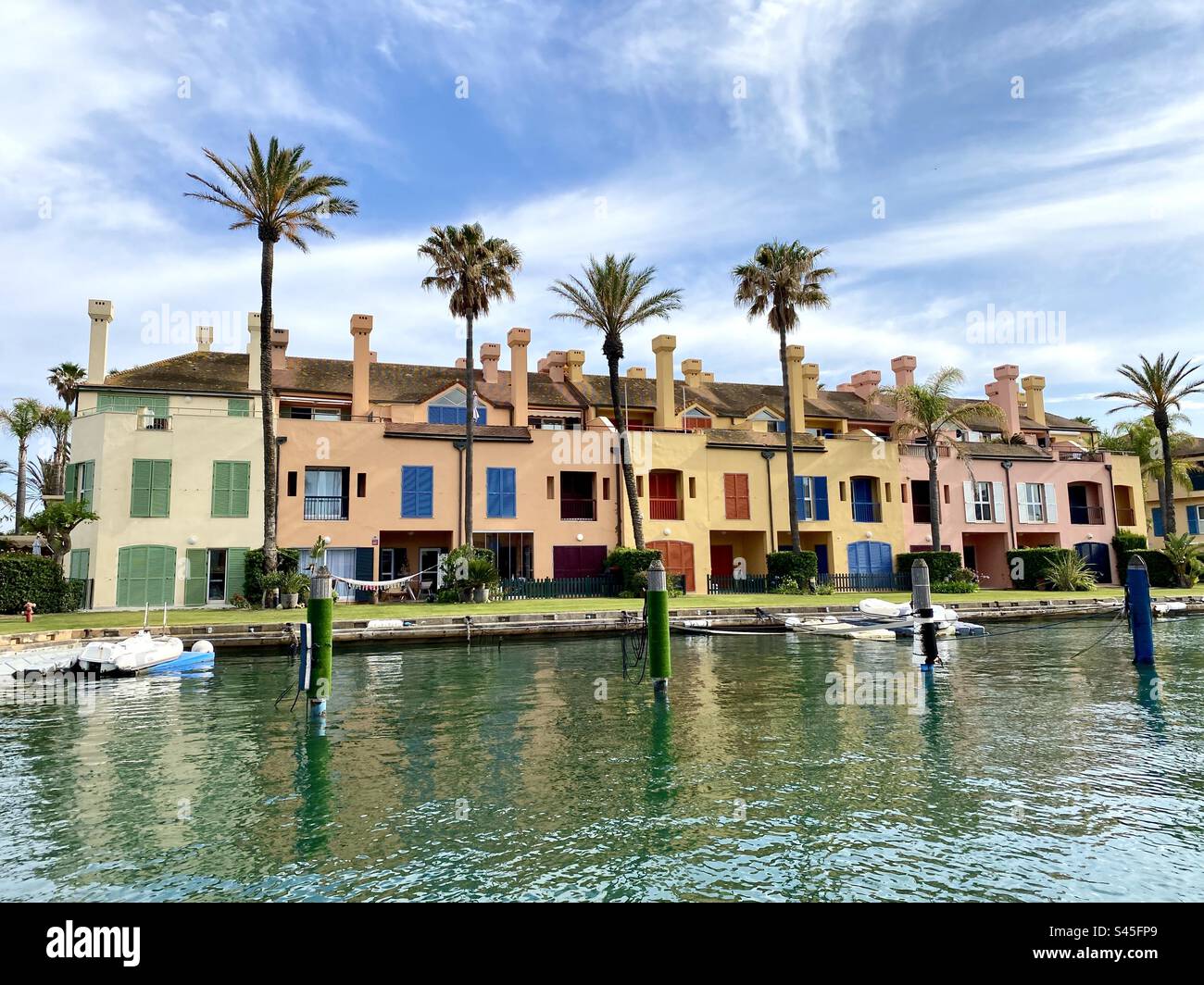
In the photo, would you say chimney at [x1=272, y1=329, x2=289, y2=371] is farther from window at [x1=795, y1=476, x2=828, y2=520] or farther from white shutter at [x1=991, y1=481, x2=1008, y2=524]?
white shutter at [x1=991, y1=481, x2=1008, y2=524]

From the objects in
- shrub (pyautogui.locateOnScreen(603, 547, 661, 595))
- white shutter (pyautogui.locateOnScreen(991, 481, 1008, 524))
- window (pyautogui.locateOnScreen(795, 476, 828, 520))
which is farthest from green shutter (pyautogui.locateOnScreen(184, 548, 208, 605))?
white shutter (pyautogui.locateOnScreen(991, 481, 1008, 524))

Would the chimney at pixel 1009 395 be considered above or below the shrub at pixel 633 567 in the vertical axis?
above

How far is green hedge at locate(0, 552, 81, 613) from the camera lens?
98.1 feet

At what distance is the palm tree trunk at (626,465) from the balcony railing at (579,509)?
6.02 ft

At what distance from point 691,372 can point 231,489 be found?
92.9 feet

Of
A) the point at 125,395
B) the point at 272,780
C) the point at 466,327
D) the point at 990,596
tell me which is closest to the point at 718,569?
the point at 990,596

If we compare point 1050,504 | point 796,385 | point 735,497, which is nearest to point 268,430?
point 735,497

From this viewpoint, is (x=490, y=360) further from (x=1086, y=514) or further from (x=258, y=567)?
(x=1086, y=514)

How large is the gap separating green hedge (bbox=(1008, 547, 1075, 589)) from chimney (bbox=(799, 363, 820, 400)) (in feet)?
49.8

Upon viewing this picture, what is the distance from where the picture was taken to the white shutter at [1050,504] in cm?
4703

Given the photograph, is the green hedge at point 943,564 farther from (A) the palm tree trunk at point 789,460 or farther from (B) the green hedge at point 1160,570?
(B) the green hedge at point 1160,570

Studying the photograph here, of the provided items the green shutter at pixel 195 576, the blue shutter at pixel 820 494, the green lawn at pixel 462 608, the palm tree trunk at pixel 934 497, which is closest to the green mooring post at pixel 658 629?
the green lawn at pixel 462 608
